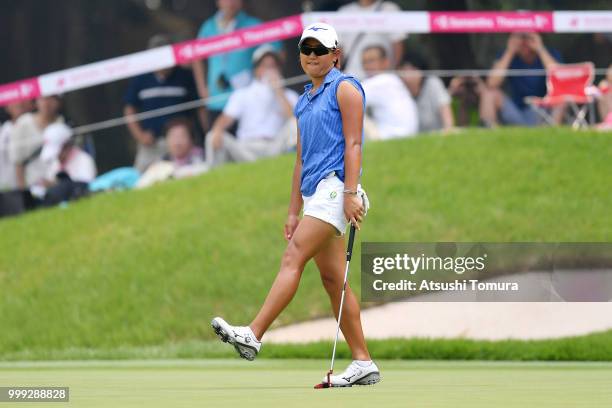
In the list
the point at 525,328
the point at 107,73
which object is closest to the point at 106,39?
the point at 107,73

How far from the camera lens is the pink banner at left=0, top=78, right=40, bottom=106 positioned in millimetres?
21062

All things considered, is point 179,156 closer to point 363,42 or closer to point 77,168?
point 77,168

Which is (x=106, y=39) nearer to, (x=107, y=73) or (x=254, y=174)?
(x=107, y=73)

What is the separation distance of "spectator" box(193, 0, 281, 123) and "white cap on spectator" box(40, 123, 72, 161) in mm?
2041

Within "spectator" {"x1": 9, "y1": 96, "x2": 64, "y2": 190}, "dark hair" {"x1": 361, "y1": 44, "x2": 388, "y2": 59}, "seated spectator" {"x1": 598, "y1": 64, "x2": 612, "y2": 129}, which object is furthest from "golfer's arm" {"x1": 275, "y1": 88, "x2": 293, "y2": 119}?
"seated spectator" {"x1": 598, "y1": 64, "x2": 612, "y2": 129}

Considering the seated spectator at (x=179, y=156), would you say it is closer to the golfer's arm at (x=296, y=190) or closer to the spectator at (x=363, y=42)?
the spectator at (x=363, y=42)

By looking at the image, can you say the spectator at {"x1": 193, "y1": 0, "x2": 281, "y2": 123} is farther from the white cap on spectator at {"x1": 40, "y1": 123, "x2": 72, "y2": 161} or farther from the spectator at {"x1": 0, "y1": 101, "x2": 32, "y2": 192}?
the spectator at {"x1": 0, "y1": 101, "x2": 32, "y2": 192}

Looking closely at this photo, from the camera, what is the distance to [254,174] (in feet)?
63.1

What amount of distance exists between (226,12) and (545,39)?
4.52m

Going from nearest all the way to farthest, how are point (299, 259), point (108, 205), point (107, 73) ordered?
point (299, 259) → point (108, 205) → point (107, 73)

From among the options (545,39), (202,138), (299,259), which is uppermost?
(545,39)

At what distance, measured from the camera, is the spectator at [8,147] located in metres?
20.8
